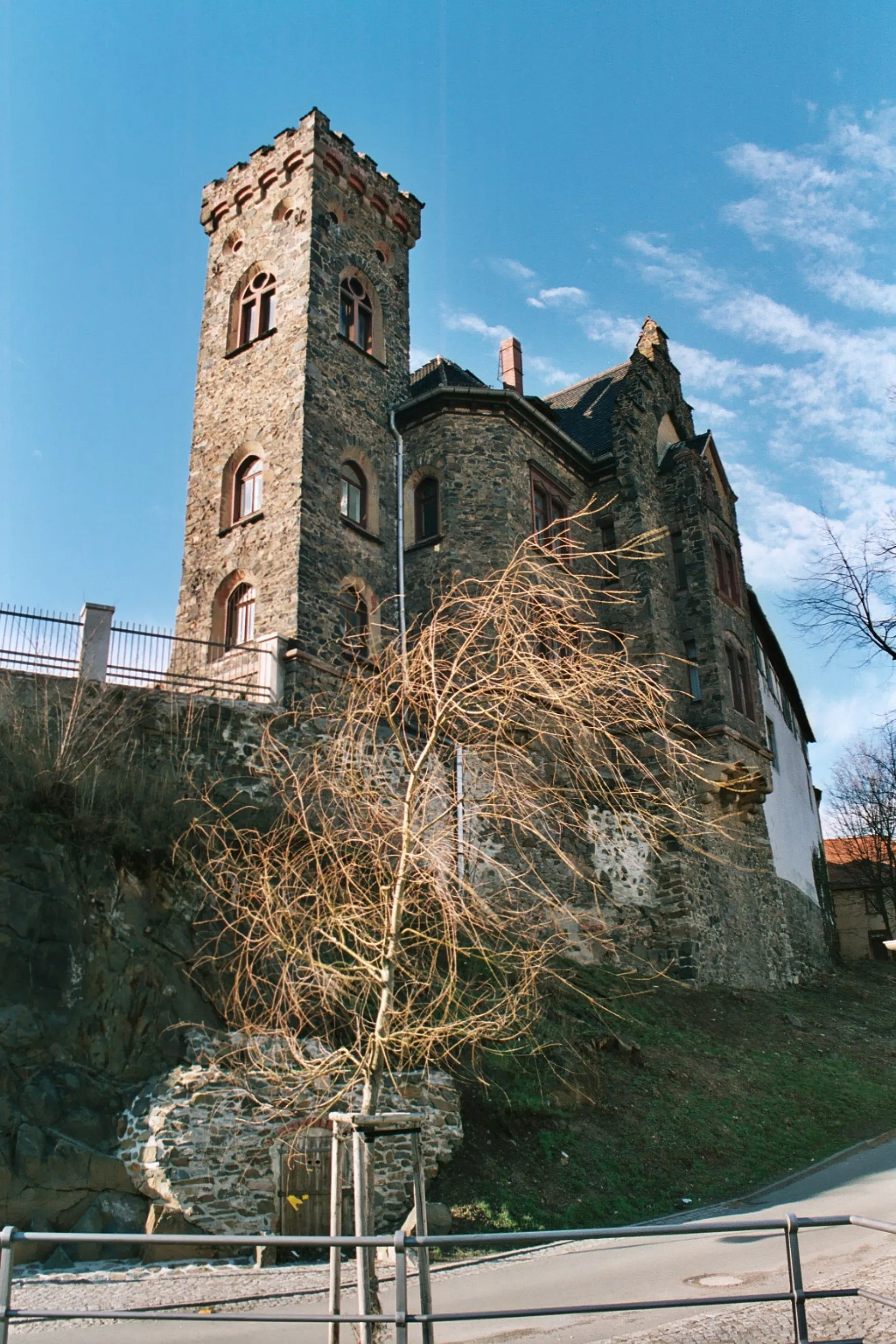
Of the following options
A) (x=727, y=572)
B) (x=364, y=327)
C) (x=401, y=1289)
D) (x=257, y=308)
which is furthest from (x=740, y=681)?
(x=401, y=1289)

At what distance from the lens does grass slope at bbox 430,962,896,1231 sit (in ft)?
38.3

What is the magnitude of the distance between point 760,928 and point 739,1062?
7.17 meters

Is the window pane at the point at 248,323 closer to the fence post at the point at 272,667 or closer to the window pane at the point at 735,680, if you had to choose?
the fence post at the point at 272,667

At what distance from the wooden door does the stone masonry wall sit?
0.11 metres

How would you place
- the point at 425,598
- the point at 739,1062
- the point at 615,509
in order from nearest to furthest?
1. the point at 739,1062
2. the point at 425,598
3. the point at 615,509

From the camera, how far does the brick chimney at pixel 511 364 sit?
27797 millimetres

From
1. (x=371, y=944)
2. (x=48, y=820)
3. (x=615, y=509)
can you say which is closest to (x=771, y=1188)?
(x=371, y=944)

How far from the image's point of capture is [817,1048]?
1838cm

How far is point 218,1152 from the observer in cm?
1070

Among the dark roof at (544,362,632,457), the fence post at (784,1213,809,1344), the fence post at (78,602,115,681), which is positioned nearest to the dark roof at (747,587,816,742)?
the dark roof at (544,362,632,457)

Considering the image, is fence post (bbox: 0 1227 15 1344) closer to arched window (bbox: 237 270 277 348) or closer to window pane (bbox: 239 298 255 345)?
arched window (bbox: 237 270 277 348)

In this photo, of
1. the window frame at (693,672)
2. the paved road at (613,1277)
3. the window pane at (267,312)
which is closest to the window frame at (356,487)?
the window pane at (267,312)

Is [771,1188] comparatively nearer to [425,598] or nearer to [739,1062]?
[739,1062]

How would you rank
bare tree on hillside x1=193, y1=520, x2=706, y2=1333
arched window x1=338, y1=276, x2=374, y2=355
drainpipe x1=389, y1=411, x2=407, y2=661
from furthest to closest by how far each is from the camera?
arched window x1=338, y1=276, x2=374, y2=355, drainpipe x1=389, y1=411, x2=407, y2=661, bare tree on hillside x1=193, y1=520, x2=706, y2=1333
